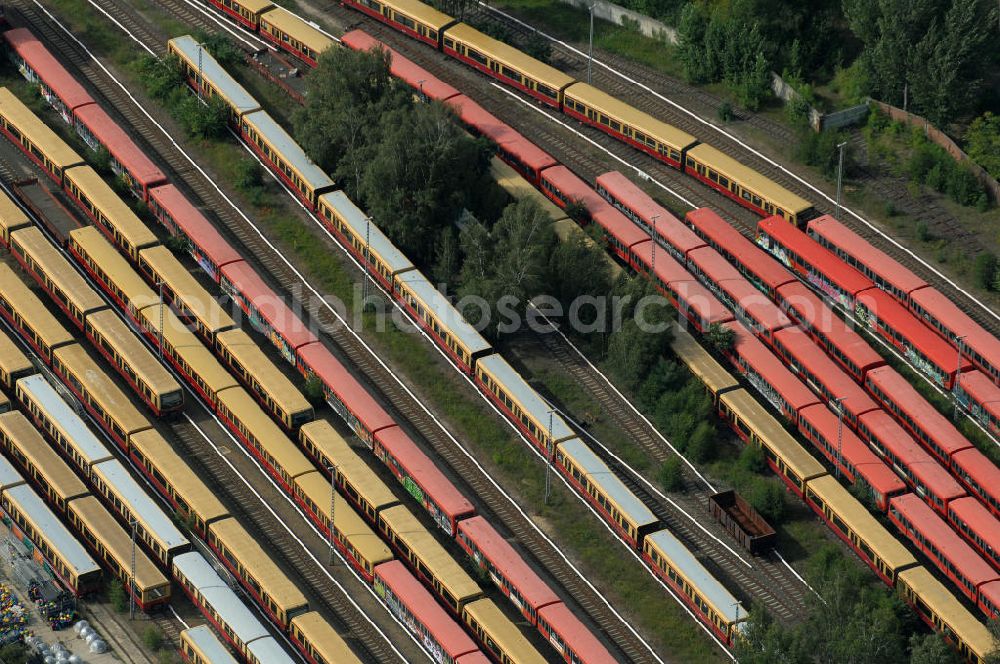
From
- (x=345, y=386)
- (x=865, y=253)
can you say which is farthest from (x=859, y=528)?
(x=345, y=386)

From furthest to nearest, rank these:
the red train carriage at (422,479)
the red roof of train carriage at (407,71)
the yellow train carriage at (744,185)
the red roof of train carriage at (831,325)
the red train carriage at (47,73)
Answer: the red roof of train carriage at (407,71) < the red train carriage at (47,73) < the yellow train carriage at (744,185) < the red roof of train carriage at (831,325) < the red train carriage at (422,479)

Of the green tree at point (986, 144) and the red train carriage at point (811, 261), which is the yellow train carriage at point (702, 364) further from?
the green tree at point (986, 144)

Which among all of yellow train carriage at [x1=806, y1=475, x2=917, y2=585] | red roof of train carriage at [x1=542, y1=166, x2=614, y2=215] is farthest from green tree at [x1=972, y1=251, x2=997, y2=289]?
red roof of train carriage at [x1=542, y1=166, x2=614, y2=215]

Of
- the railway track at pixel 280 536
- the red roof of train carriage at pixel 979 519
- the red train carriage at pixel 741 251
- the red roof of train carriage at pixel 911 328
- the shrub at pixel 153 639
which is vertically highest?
the red train carriage at pixel 741 251

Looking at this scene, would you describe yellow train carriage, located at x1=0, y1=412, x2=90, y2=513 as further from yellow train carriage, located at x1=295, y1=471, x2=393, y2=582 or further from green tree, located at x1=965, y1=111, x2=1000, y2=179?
green tree, located at x1=965, y1=111, x2=1000, y2=179

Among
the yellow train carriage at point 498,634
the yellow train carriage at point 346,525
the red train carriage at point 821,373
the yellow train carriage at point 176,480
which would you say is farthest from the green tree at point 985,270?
the yellow train carriage at point 176,480

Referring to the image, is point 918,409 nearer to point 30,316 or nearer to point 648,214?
point 648,214
